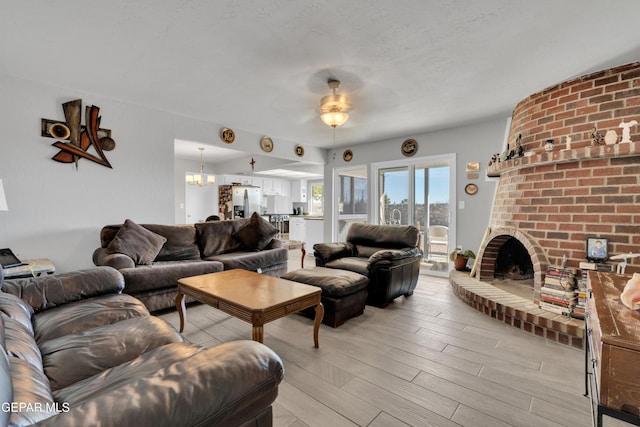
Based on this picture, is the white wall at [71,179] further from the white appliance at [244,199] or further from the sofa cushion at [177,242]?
the white appliance at [244,199]

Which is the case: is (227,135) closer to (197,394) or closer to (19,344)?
(19,344)

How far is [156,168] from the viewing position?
3771 millimetres

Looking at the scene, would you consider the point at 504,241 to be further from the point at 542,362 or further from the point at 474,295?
the point at 542,362

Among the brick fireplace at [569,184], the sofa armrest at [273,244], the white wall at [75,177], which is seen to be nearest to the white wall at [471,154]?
the brick fireplace at [569,184]

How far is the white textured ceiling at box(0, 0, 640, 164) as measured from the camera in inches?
70.6

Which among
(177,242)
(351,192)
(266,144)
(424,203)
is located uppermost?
(266,144)

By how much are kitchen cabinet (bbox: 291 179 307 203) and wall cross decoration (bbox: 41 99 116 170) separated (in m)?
6.86

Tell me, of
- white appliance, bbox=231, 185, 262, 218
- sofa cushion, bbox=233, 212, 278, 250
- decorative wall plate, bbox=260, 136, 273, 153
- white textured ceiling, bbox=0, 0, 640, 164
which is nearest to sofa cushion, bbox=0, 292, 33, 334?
white textured ceiling, bbox=0, 0, 640, 164

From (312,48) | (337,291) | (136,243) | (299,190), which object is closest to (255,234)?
(136,243)

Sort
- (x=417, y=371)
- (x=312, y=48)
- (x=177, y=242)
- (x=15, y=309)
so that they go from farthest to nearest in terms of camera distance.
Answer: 1. (x=177, y=242)
2. (x=312, y=48)
3. (x=417, y=371)
4. (x=15, y=309)

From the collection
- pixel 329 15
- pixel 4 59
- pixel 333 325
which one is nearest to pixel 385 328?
pixel 333 325

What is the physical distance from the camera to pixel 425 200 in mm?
5000

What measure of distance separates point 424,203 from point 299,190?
5675mm

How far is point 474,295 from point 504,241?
0.86m
